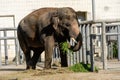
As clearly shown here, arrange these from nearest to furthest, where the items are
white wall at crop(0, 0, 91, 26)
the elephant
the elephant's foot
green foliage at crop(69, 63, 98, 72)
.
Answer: the elephant → green foliage at crop(69, 63, 98, 72) → the elephant's foot → white wall at crop(0, 0, 91, 26)

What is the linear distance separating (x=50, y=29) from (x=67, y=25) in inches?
21.8

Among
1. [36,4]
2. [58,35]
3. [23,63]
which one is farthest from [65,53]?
[36,4]

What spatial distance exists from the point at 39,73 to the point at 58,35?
4.40 ft

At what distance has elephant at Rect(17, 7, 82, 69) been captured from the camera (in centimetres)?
1254

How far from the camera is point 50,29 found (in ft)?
42.4

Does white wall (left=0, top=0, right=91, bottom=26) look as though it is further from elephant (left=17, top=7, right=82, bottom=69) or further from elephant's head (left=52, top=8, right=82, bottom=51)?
elephant's head (left=52, top=8, right=82, bottom=51)

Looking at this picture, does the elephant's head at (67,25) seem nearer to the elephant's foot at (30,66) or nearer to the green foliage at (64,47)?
the green foliage at (64,47)

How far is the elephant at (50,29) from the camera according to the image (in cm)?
A: 1254

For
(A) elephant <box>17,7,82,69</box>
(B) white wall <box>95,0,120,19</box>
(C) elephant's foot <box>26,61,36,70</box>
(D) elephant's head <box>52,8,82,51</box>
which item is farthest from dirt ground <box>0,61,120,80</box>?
(B) white wall <box>95,0,120,19</box>

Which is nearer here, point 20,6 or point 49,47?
point 49,47

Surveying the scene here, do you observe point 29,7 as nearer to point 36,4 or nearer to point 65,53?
point 36,4

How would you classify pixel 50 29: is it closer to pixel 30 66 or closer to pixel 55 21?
pixel 55 21

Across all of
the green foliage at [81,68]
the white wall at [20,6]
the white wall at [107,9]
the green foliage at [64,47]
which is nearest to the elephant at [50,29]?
the green foliage at [64,47]

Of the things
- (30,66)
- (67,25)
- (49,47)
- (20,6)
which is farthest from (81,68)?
(20,6)
